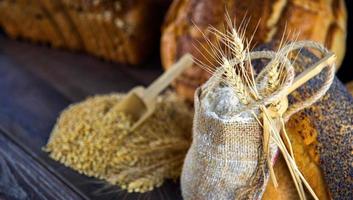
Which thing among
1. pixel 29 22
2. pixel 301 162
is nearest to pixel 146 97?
pixel 301 162

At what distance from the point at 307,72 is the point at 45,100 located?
0.99 meters

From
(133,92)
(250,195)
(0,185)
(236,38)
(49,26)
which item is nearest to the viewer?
(236,38)

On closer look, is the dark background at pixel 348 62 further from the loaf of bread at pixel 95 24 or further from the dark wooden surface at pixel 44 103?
the loaf of bread at pixel 95 24

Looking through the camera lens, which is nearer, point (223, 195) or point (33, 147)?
point (223, 195)

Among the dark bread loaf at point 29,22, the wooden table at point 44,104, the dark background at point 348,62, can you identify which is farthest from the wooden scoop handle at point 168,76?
the dark bread loaf at point 29,22

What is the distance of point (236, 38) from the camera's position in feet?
2.84

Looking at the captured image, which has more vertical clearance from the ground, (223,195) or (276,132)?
(276,132)

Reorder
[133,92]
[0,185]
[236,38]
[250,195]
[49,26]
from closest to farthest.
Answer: [236,38]
[250,195]
[0,185]
[133,92]
[49,26]

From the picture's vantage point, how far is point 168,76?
1385 millimetres

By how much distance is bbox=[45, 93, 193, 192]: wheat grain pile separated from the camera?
1.29 m

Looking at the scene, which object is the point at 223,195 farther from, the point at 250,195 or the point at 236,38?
the point at 236,38

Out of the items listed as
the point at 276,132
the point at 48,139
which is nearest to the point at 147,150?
the point at 48,139

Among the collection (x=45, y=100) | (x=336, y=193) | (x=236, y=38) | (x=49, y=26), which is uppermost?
Result: (x=236, y=38)

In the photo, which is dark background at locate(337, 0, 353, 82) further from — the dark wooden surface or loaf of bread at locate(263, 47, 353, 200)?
loaf of bread at locate(263, 47, 353, 200)
